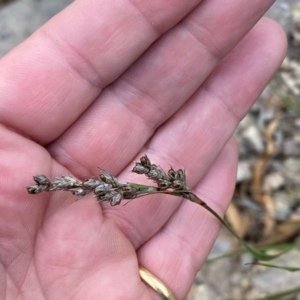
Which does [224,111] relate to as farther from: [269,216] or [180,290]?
[269,216]

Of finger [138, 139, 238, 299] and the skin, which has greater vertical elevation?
the skin

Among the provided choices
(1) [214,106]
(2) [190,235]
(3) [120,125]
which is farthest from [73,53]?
(2) [190,235]

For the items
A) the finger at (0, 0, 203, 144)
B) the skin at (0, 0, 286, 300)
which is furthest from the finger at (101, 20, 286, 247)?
the finger at (0, 0, 203, 144)

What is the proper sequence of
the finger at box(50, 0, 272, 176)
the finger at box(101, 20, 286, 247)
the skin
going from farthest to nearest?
the finger at box(101, 20, 286, 247) < the finger at box(50, 0, 272, 176) < the skin

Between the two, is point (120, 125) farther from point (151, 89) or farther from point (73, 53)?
point (73, 53)

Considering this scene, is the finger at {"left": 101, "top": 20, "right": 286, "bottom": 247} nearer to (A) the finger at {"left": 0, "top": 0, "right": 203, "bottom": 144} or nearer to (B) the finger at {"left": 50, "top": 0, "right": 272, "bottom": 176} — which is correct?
(B) the finger at {"left": 50, "top": 0, "right": 272, "bottom": 176}

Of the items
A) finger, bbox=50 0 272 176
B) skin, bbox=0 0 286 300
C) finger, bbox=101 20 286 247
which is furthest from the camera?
finger, bbox=101 20 286 247
